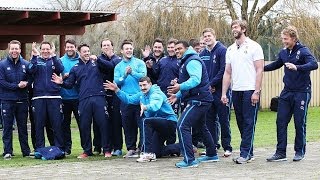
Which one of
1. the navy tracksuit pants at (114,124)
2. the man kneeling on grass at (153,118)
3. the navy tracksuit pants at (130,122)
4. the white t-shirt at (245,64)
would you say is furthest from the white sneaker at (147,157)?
the white t-shirt at (245,64)

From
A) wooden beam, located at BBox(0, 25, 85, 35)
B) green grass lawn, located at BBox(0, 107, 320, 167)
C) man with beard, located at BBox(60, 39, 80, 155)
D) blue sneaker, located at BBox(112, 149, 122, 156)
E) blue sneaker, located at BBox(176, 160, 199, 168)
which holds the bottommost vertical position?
green grass lawn, located at BBox(0, 107, 320, 167)

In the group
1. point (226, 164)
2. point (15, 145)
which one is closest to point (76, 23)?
point (15, 145)

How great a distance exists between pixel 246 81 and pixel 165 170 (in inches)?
70.3

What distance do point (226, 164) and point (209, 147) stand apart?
456 millimetres

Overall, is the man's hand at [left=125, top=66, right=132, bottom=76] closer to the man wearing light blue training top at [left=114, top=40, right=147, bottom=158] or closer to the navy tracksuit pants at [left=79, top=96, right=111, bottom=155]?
the man wearing light blue training top at [left=114, top=40, right=147, bottom=158]

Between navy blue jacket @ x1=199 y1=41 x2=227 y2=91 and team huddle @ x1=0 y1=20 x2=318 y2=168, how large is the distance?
16mm

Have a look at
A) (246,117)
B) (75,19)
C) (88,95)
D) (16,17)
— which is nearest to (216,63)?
(246,117)

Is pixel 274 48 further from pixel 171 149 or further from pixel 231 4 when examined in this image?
pixel 171 149

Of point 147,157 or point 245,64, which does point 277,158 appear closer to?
point 245,64

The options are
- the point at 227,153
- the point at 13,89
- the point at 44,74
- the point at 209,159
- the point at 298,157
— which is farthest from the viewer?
the point at 13,89

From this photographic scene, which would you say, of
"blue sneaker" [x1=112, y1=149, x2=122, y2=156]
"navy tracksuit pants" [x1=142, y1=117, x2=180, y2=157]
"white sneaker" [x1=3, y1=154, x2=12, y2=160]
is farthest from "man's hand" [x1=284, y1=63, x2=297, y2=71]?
"white sneaker" [x1=3, y1=154, x2=12, y2=160]

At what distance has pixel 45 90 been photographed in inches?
460

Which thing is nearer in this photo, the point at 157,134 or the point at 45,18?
the point at 157,134

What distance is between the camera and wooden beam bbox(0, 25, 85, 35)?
21359 millimetres
